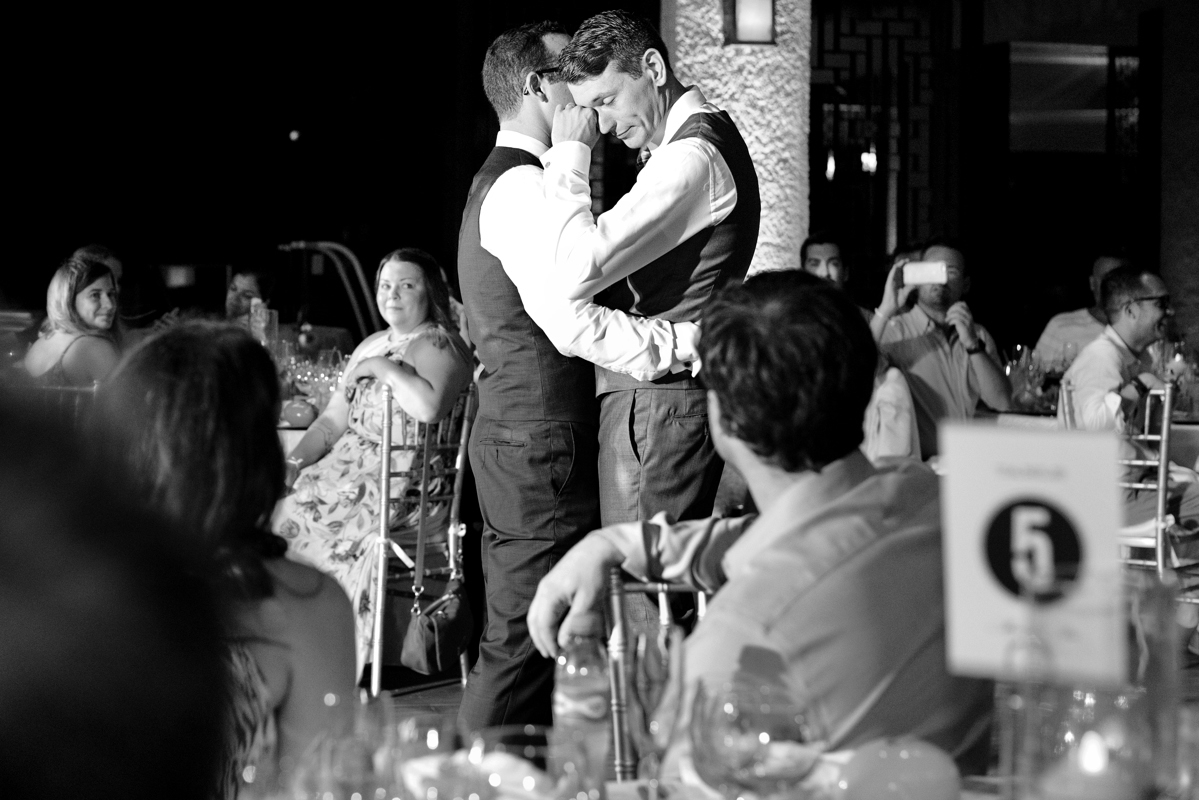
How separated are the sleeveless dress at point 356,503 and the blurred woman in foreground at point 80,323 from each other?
2.98 feet

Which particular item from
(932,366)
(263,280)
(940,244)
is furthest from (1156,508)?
(263,280)

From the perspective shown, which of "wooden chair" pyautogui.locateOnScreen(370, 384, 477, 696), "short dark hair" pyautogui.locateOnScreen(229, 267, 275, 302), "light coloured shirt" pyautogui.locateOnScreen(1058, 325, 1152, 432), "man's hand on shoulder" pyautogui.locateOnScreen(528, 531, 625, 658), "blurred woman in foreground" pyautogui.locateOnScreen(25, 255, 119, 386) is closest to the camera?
"man's hand on shoulder" pyautogui.locateOnScreen(528, 531, 625, 658)

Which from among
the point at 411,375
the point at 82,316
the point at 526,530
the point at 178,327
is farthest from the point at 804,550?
the point at 82,316

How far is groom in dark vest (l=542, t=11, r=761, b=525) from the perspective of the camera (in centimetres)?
251

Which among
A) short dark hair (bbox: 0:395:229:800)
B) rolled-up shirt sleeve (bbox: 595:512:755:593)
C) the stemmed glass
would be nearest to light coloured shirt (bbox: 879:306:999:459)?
rolled-up shirt sleeve (bbox: 595:512:755:593)

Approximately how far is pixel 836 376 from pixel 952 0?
16.4 ft

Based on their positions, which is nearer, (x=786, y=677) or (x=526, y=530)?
(x=786, y=677)

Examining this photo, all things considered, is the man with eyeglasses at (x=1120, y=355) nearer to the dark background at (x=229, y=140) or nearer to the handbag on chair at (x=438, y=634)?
the handbag on chair at (x=438, y=634)

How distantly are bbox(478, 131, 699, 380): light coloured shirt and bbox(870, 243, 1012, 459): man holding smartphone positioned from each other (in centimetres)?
227

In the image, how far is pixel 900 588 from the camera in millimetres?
1379

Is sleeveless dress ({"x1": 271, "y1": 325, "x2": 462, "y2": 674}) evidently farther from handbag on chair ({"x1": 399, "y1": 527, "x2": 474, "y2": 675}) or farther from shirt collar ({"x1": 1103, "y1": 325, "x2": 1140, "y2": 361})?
shirt collar ({"x1": 1103, "y1": 325, "x2": 1140, "y2": 361})

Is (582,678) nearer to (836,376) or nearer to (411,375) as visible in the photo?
(836,376)

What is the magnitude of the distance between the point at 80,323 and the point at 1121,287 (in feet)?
11.4

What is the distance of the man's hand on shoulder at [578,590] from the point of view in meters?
1.61
